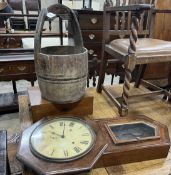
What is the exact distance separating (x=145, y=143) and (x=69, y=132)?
0.30 metres

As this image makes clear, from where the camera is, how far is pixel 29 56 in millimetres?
1877

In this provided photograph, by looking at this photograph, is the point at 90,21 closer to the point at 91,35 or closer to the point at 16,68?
the point at 91,35

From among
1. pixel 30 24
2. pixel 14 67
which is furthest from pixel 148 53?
pixel 30 24

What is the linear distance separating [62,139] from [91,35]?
1.29m

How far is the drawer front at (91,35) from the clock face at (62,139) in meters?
1.12

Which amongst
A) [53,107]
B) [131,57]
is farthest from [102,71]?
[53,107]

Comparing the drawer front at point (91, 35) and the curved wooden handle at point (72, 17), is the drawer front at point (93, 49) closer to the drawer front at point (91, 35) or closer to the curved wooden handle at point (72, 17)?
the drawer front at point (91, 35)

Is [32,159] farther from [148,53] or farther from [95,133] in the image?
[148,53]

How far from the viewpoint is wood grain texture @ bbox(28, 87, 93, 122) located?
958mm

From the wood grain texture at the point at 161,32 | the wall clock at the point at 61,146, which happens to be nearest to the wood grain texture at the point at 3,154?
the wall clock at the point at 61,146

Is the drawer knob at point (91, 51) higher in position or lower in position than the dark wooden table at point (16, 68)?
higher

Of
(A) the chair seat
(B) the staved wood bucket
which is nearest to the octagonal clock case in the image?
(B) the staved wood bucket

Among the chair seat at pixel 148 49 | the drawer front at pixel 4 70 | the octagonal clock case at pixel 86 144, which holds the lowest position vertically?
→ the octagonal clock case at pixel 86 144

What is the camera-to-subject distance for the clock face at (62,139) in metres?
0.67
